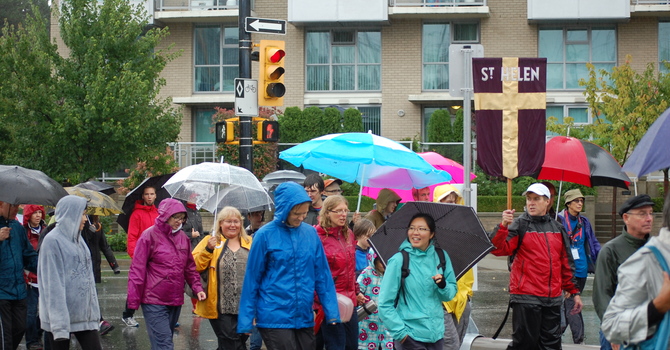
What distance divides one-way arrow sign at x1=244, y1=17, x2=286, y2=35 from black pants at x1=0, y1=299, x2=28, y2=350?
5299 millimetres

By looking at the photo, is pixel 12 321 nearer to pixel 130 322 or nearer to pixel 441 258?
pixel 130 322

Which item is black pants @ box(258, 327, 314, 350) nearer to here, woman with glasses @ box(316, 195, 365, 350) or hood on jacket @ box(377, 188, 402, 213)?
woman with glasses @ box(316, 195, 365, 350)

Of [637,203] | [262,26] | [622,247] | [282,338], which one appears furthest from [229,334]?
[262,26]

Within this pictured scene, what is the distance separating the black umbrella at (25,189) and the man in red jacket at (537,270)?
4420 millimetres

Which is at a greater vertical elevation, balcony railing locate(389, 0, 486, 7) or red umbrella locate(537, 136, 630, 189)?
balcony railing locate(389, 0, 486, 7)

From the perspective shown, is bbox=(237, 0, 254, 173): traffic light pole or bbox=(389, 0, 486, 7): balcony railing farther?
bbox=(389, 0, 486, 7): balcony railing

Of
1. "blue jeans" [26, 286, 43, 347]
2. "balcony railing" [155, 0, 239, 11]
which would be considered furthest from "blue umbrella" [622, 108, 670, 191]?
"balcony railing" [155, 0, 239, 11]

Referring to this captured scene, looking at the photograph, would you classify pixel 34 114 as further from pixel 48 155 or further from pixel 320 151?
pixel 320 151

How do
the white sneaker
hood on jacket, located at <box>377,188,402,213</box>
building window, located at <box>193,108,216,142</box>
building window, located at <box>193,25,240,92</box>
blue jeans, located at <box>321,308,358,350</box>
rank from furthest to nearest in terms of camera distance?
building window, located at <box>193,108,216,142</box>, building window, located at <box>193,25,240,92</box>, the white sneaker, hood on jacket, located at <box>377,188,402,213</box>, blue jeans, located at <box>321,308,358,350</box>

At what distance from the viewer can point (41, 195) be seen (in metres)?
8.38

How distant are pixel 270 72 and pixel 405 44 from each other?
57.2 ft

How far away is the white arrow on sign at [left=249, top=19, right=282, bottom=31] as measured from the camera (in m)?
12.3

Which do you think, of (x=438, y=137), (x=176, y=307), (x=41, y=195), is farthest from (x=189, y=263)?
(x=438, y=137)

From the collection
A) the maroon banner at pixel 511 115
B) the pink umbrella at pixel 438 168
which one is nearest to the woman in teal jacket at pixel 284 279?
the maroon banner at pixel 511 115
